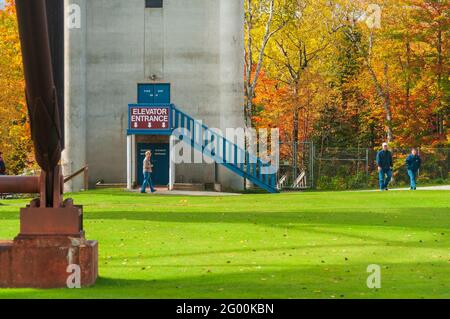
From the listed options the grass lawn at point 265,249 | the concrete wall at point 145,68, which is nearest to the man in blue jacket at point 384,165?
the concrete wall at point 145,68

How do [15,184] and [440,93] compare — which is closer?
[15,184]

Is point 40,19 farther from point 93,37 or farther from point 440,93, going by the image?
point 440,93

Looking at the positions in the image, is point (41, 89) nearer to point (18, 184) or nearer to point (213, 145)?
point (18, 184)

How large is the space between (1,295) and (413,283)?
17.4 feet

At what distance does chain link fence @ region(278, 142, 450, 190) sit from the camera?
184 ft

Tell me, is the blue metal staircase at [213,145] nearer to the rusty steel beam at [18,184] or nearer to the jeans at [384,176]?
the jeans at [384,176]

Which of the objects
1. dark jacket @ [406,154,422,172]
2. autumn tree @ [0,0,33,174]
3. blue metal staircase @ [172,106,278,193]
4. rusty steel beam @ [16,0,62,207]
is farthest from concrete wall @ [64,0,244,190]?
rusty steel beam @ [16,0,62,207]

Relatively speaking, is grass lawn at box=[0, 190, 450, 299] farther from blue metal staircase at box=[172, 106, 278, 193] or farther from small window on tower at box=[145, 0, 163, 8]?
small window on tower at box=[145, 0, 163, 8]

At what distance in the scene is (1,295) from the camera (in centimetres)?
1205

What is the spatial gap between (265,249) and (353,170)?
40.4 m

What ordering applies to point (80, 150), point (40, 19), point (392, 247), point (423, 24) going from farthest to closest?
1. point (423, 24)
2. point (80, 150)
3. point (392, 247)
4. point (40, 19)

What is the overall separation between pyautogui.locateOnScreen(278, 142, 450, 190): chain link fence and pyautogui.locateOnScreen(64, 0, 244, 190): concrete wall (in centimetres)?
860

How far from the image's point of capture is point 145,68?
48.6 m
